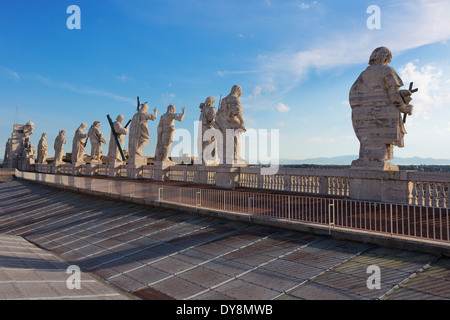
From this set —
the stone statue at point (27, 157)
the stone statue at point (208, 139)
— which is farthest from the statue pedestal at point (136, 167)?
the stone statue at point (27, 157)

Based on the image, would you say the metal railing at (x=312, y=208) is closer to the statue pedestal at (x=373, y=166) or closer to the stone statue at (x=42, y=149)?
the statue pedestal at (x=373, y=166)

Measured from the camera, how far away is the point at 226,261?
6.09 m

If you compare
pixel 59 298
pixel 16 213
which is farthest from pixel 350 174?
pixel 16 213

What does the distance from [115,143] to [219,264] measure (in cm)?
2074

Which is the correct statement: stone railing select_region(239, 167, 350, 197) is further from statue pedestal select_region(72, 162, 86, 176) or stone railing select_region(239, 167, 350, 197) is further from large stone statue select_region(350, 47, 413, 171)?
statue pedestal select_region(72, 162, 86, 176)

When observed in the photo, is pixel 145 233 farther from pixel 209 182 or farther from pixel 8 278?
pixel 209 182

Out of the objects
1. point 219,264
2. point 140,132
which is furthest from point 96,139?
point 219,264

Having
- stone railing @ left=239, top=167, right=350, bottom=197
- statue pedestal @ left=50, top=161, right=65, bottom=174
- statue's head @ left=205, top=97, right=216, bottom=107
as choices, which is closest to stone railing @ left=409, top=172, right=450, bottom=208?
stone railing @ left=239, top=167, right=350, bottom=197

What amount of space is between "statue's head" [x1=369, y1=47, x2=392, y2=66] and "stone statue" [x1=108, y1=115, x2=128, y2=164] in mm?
19724

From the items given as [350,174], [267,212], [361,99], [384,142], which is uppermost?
[361,99]

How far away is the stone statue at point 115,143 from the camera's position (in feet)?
79.7

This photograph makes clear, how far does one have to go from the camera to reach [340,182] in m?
11.1
